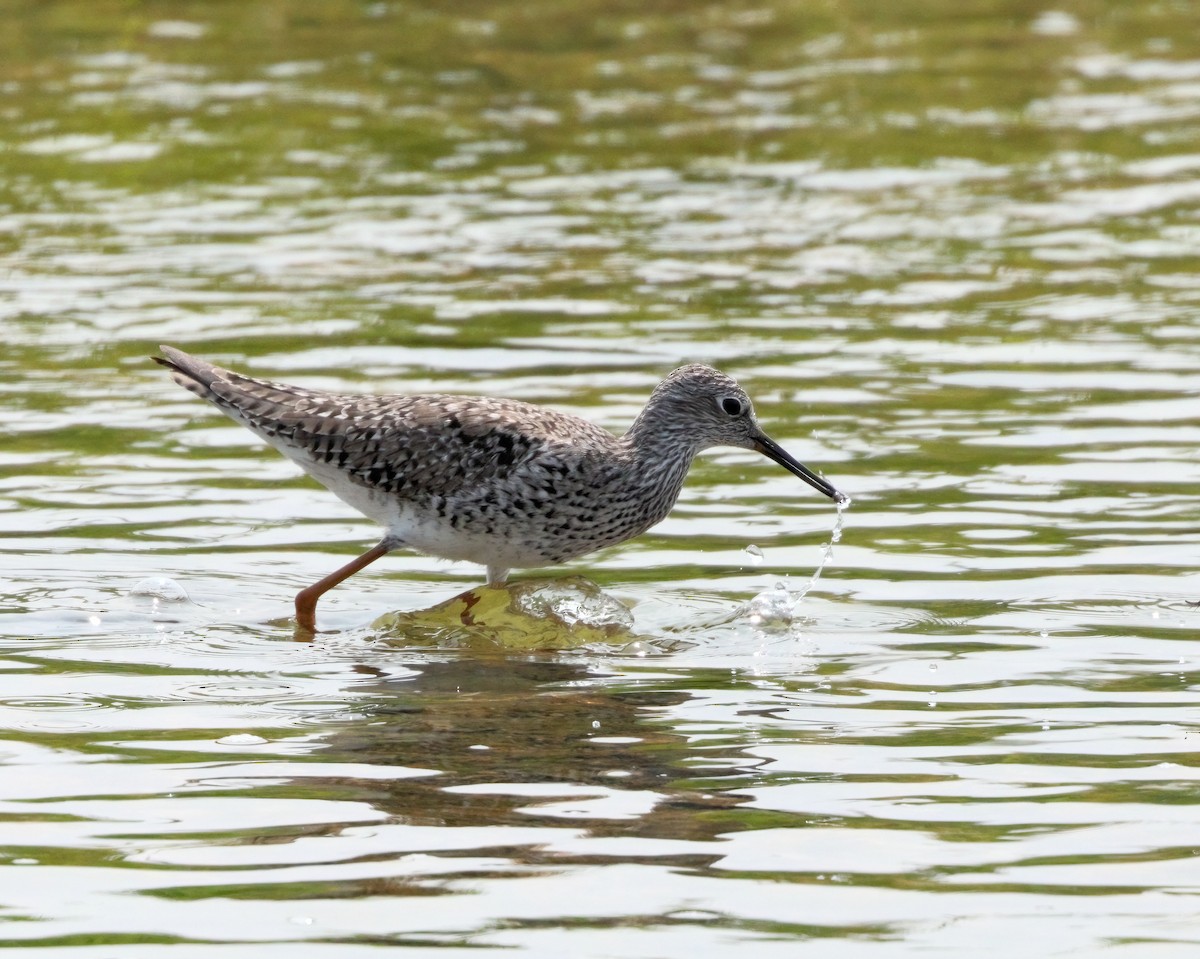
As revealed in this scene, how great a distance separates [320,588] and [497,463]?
115 centimetres

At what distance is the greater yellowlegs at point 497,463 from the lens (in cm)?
1139

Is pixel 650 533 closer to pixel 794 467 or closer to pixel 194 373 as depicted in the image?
pixel 794 467

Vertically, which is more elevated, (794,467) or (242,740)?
(794,467)

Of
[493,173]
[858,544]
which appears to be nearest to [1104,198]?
[493,173]

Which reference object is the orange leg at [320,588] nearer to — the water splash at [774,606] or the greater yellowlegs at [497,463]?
the greater yellowlegs at [497,463]

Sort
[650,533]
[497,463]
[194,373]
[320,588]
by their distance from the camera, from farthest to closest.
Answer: [650,533], [194,373], [497,463], [320,588]

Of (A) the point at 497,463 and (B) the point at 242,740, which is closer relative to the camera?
(B) the point at 242,740

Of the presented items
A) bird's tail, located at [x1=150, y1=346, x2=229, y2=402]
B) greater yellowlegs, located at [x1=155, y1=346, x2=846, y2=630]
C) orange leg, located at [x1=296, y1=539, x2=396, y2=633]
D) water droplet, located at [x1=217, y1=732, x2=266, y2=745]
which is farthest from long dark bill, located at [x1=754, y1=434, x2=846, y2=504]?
water droplet, located at [x1=217, y1=732, x2=266, y2=745]

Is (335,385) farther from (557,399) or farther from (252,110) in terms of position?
(252,110)

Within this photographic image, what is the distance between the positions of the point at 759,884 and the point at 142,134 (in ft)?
54.2

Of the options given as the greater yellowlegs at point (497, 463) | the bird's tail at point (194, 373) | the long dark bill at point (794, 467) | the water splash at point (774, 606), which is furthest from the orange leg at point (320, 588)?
the long dark bill at point (794, 467)

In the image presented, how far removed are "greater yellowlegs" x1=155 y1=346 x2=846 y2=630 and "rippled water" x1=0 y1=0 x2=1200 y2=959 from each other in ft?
1.22

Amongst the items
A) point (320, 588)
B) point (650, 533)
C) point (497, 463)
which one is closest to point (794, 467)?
point (650, 533)

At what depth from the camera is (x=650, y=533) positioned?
13117 millimetres
